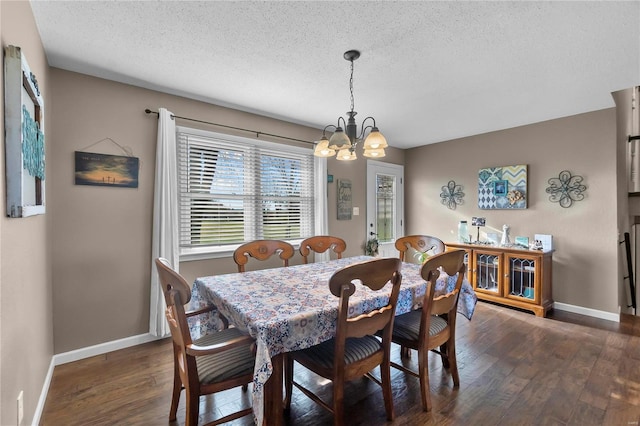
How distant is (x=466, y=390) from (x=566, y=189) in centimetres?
300

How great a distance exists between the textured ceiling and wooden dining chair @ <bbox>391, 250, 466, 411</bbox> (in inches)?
57.7

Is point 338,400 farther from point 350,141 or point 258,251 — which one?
point 350,141

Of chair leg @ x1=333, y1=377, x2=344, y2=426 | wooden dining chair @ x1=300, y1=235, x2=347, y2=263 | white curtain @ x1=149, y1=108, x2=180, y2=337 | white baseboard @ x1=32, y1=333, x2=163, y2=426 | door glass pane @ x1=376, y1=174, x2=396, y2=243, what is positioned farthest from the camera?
door glass pane @ x1=376, y1=174, x2=396, y2=243

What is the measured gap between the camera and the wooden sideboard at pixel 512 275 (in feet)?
11.5

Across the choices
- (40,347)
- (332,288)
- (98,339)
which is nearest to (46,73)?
(40,347)

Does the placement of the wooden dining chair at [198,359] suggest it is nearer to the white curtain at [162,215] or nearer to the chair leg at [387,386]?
the chair leg at [387,386]

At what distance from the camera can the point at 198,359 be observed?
1.58 metres

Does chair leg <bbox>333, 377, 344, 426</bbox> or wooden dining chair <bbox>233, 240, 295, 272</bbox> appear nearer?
chair leg <bbox>333, 377, 344, 426</bbox>

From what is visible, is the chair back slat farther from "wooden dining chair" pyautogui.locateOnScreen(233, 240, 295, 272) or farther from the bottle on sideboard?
the bottle on sideboard

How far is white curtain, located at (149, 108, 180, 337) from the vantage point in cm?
275

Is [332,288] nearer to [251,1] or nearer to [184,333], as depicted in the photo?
→ [184,333]

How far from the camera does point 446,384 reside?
215 centimetres

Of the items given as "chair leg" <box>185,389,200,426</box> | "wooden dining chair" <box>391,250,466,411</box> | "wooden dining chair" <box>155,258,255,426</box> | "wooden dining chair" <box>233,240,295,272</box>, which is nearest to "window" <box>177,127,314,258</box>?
"wooden dining chair" <box>233,240,295,272</box>

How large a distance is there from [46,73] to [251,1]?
176cm
